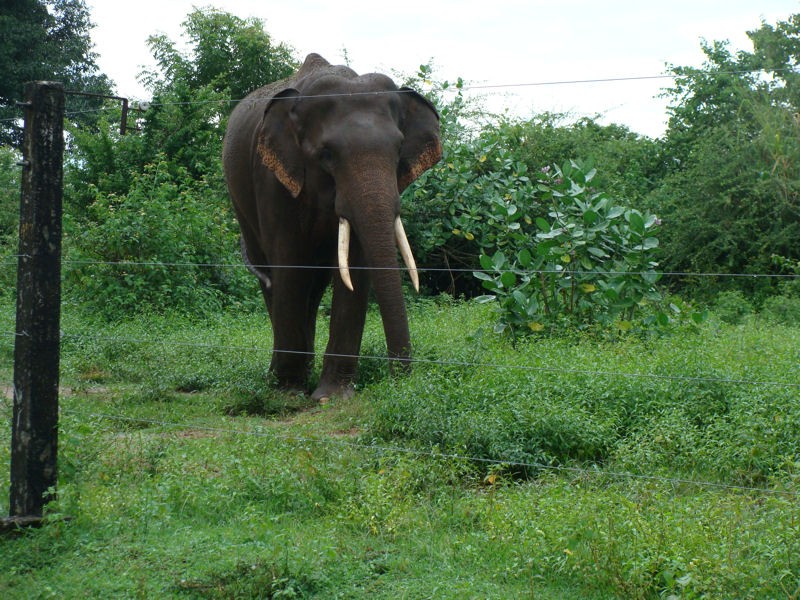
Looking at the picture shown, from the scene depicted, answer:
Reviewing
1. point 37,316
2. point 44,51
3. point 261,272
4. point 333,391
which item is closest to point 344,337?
point 333,391

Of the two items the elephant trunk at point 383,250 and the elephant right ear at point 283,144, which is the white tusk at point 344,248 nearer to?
the elephant trunk at point 383,250

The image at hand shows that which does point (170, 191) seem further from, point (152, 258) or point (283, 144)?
point (283, 144)

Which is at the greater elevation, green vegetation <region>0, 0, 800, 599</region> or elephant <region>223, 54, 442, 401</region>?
elephant <region>223, 54, 442, 401</region>

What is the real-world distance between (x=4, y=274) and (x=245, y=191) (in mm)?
8674

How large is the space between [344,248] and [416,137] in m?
1.30

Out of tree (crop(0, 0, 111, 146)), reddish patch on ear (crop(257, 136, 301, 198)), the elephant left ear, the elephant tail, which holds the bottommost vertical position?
the elephant tail

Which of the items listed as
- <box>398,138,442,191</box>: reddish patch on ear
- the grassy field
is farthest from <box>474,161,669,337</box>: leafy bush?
<box>398,138,442,191</box>: reddish patch on ear

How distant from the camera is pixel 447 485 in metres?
5.26

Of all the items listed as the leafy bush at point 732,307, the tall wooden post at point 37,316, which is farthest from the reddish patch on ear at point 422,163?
the leafy bush at point 732,307

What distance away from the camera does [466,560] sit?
423cm

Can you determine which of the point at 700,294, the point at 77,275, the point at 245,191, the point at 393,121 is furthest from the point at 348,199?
the point at 700,294

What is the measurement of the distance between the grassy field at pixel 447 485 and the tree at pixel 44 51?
2223cm

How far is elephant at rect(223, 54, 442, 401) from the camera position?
7168mm

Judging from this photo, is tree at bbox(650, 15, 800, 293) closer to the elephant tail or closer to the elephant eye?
the elephant tail
